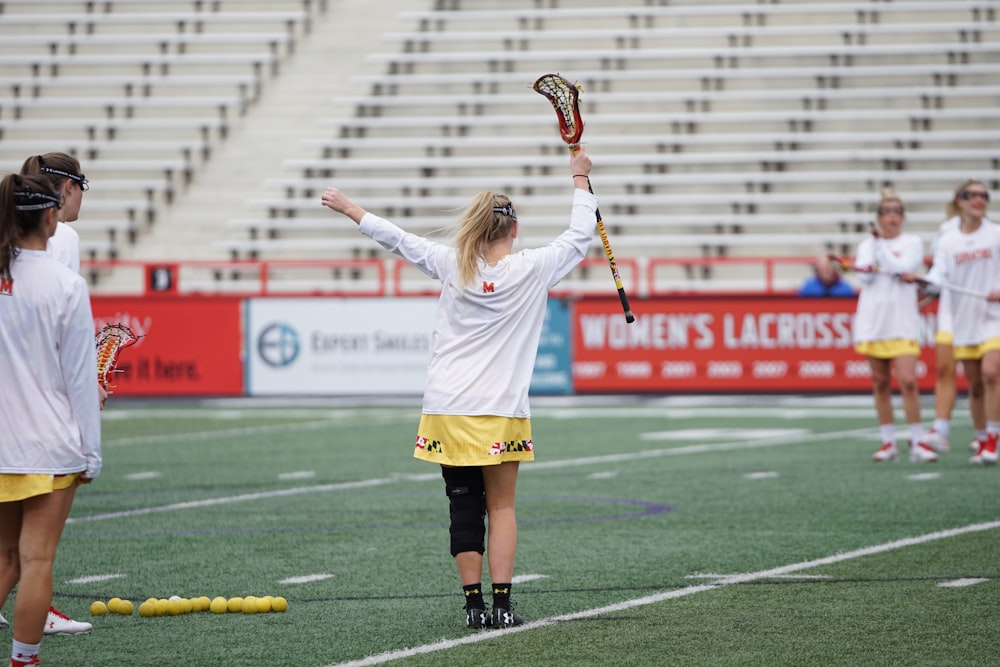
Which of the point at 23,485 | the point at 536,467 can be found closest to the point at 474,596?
the point at 23,485

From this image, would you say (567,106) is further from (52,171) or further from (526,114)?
(526,114)

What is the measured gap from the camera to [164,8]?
31797mm

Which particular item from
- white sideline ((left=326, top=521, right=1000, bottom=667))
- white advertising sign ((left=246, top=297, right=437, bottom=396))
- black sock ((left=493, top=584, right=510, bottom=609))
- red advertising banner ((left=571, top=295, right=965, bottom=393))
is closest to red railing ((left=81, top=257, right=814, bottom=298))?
white advertising sign ((left=246, top=297, right=437, bottom=396))

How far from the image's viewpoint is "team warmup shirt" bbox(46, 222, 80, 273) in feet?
23.0

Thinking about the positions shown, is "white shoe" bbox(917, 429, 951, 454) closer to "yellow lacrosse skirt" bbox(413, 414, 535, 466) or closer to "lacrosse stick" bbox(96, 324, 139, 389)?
"yellow lacrosse skirt" bbox(413, 414, 535, 466)

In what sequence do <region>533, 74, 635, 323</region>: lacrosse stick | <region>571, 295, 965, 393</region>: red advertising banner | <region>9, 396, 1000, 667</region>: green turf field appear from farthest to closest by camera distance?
<region>571, 295, 965, 393</region>: red advertising banner < <region>533, 74, 635, 323</region>: lacrosse stick < <region>9, 396, 1000, 667</region>: green turf field

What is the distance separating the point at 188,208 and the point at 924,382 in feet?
43.1

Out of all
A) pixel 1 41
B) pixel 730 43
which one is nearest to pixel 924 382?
pixel 730 43

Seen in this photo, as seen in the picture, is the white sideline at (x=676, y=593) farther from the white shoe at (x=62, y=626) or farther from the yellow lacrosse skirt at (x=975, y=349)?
the yellow lacrosse skirt at (x=975, y=349)

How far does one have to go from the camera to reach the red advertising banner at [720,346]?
2088 cm

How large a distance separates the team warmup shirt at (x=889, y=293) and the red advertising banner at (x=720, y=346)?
7.29m

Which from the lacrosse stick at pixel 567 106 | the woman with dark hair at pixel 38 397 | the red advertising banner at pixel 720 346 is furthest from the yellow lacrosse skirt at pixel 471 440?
the red advertising banner at pixel 720 346

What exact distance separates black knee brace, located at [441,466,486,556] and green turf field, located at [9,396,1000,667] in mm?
347

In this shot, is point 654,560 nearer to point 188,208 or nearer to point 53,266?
point 53,266
